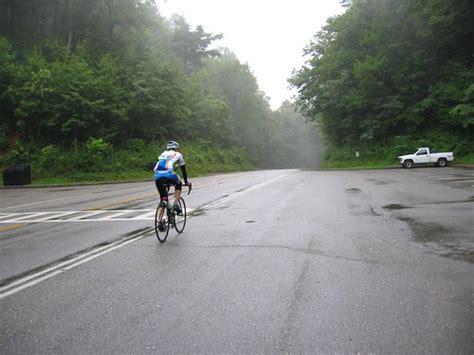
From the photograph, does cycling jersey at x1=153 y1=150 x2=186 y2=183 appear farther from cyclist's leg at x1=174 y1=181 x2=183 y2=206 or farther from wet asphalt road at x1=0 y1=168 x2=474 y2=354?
wet asphalt road at x1=0 y1=168 x2=474 y2=354

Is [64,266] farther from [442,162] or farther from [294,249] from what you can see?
[442,162]

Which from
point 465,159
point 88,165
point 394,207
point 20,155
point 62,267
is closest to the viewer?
point 62,267

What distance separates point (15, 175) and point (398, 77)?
3628cm

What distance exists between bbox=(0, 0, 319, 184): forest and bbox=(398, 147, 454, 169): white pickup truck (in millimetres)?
20256

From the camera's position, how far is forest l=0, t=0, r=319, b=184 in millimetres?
31906

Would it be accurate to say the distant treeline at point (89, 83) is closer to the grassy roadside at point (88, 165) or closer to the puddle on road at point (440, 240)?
the grassy roadside at point (88, 165)

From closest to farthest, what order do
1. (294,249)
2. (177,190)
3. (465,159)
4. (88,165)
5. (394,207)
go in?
1. (294,249)
2. (177,190)
3. (394,207)
4. (88,165)
5. (465,159)

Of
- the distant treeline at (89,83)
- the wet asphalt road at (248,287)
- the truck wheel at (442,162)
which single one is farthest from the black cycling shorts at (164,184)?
the truck wheel at (442,162)

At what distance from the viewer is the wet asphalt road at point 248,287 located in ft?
11.4

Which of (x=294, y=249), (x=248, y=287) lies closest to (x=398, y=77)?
(x=294, y=249)

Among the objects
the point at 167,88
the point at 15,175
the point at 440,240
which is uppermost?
the point at 167,88

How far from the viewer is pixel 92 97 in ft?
110

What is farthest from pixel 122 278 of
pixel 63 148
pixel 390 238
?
pixel 63 148

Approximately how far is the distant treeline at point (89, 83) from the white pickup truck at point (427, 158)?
22848mm
